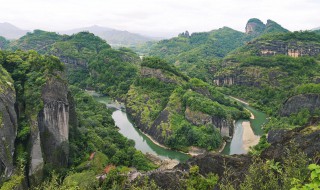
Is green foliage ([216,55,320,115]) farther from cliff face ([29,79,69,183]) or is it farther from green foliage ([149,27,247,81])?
cliff face ([29,79,69,183])

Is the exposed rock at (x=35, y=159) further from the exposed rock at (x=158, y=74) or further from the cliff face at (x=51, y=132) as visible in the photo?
the exposed rock at (x=158, y=74)

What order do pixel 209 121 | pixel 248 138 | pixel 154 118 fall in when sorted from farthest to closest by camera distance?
pixel 154 118, pixel 248 138, pixel 209 121

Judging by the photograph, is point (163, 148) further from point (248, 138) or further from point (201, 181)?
point (201, 181)

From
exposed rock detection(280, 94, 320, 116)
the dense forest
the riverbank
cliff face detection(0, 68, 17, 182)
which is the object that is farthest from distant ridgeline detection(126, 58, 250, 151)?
cliff face detection(0, 68, 17, 182)

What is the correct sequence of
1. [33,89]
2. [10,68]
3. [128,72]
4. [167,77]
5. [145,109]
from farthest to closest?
[128,72], [167,77], [145,109], [10,68], [33,89]

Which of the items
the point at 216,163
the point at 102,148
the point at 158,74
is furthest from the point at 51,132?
the point at 158,74

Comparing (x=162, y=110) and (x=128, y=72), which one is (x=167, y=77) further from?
(x=128, y=72)

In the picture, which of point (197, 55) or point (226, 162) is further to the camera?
point (197, 55)

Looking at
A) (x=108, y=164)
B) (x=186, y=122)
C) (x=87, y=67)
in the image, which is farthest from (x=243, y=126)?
(x=87, y=67)
